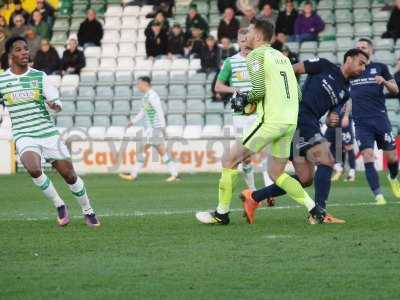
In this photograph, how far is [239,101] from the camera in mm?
11391

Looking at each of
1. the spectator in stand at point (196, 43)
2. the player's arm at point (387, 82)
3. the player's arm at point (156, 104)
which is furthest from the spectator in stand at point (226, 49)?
the player's arm at point (387, 82)

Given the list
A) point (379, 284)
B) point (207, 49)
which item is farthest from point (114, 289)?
point (207, 49)

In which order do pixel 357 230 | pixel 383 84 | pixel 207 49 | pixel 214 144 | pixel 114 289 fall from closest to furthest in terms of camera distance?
pixel 114 289
pixel 357 230
pixel 383 84
pixel 214 144
pixel 207 49

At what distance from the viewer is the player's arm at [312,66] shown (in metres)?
11.8

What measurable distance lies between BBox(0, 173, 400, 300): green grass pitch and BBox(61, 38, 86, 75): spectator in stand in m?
14.6

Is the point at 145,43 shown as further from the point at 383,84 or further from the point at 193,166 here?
the point at 383,84

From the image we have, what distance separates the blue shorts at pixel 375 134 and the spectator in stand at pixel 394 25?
1144 centimetres

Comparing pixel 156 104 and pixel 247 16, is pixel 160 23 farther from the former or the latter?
pixel 156 104

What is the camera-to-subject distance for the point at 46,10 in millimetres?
31062

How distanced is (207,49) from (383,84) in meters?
13.0

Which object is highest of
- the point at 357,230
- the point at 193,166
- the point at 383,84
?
the point at 383,84

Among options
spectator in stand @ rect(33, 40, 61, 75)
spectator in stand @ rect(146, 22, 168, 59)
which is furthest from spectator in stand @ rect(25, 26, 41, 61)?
spectator in stand @ rect(146, 22, 168, 59)

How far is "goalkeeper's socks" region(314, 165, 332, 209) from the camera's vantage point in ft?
39.8

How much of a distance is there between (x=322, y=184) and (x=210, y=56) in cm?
1561
